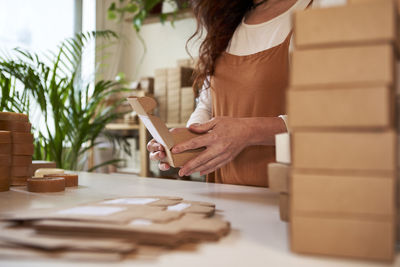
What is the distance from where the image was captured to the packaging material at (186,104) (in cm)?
285

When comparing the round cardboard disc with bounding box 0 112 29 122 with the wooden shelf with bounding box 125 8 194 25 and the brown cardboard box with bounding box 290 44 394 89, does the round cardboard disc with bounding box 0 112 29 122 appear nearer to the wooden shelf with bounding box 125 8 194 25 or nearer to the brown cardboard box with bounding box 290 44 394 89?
the brown cardboard box with bounding box 290 44 394 89

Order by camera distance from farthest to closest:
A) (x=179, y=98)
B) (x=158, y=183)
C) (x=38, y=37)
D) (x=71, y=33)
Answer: (x=71, y=33) < (x=38, y=37) < (x=179, y=98) < (x=158, y=183)

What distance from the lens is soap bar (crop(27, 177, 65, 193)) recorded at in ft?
3.04

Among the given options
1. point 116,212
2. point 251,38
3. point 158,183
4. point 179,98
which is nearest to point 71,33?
point 179,98

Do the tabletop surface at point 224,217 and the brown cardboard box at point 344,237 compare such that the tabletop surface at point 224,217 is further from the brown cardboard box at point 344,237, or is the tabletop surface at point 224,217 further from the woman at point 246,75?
the woman at point 246,75

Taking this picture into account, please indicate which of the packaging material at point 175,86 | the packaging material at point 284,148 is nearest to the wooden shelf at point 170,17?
the packaging material at point 175,86

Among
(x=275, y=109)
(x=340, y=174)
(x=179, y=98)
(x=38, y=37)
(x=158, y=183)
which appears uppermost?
(x=38, y=37)

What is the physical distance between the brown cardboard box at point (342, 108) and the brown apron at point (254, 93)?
86 cm

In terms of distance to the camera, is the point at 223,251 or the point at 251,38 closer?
the point at 223,251

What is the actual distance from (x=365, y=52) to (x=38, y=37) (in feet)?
10.7

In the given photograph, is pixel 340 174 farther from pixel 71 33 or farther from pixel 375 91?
pixel 71 33

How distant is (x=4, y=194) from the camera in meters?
0.89

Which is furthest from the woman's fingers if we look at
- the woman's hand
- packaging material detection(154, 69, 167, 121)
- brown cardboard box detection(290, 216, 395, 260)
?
packaging material detection(154, 69, 167, 121)

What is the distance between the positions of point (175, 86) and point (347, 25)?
2534 mm
